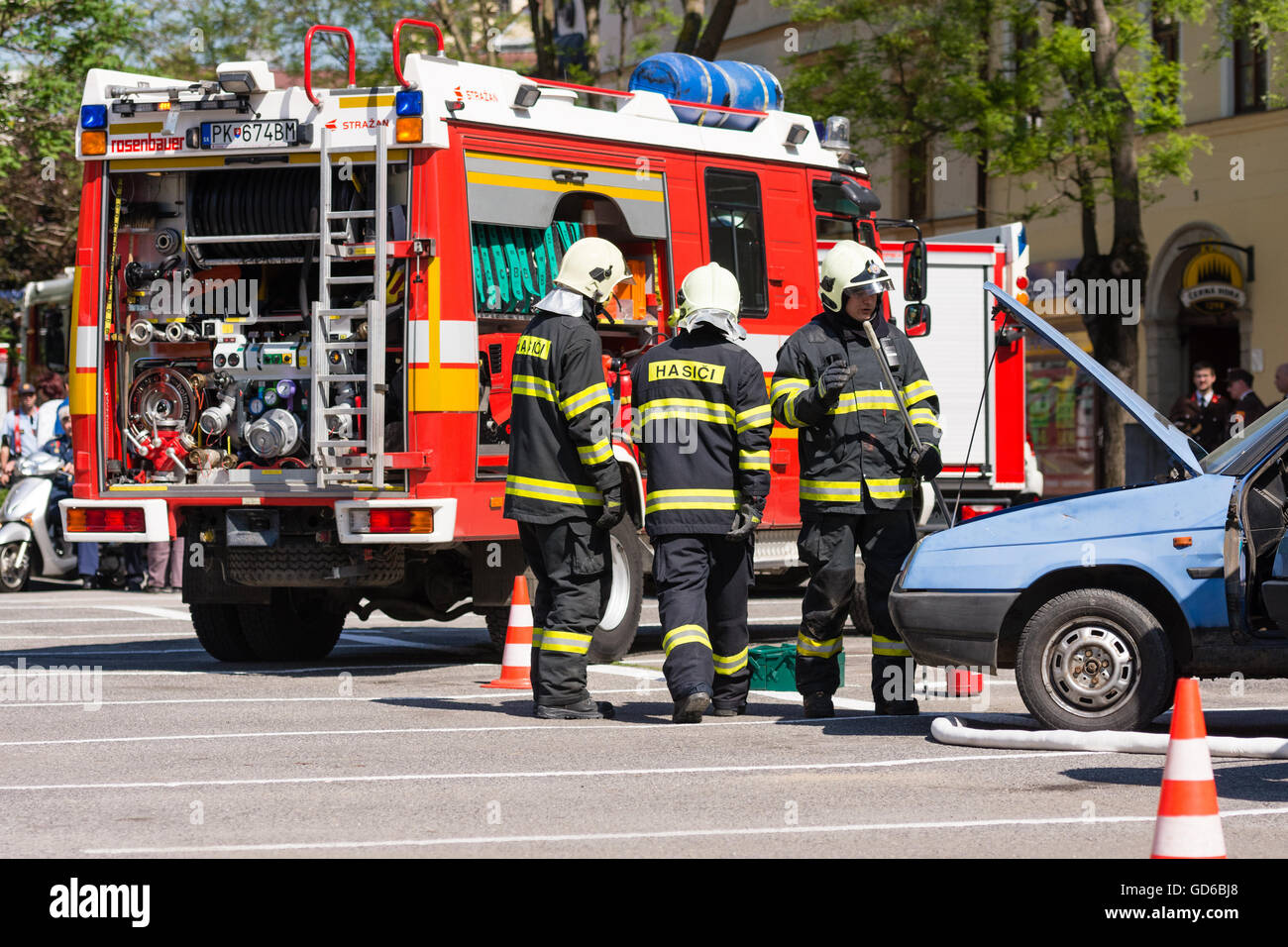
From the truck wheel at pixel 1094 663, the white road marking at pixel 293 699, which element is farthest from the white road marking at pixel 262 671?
the truck wheel at pixel 1094 663

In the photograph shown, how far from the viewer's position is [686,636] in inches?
359

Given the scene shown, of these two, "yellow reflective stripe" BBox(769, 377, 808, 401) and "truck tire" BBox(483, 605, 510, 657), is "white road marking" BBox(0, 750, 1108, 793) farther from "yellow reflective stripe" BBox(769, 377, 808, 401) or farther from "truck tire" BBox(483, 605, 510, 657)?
"truck tire" BBox(483, 605, 510, 657)

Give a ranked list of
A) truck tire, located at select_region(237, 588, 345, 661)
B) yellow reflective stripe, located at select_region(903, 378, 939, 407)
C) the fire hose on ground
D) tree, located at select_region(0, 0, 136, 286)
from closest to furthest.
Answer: the fire hose on ground, yellow reflective stripe, located at select_region(903, 378, 939, 407), truck tire, located at select_region(237, 588, 345, 661), tree, located at select_region(0, 0, 136, 286)

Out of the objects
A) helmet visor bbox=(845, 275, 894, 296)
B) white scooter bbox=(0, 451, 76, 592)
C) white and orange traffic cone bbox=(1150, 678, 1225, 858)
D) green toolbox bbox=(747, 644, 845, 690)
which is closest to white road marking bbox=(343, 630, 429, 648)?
green toolbox bbox=(747, 644, 845, 690)

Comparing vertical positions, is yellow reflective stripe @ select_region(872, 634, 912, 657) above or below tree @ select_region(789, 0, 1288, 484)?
below

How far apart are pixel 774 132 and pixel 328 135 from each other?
3.34 meters

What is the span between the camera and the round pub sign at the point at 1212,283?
87.2 ft

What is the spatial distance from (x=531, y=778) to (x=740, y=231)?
19.0 ft

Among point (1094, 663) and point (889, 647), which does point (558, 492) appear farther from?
point (1094, 663)

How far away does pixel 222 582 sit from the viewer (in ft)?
39.0

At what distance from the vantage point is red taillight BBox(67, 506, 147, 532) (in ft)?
38.0

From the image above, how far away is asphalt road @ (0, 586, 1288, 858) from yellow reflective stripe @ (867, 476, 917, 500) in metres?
1.02

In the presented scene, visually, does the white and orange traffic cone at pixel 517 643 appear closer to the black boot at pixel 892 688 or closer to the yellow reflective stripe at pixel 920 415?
the black boot at pixel 892 688
